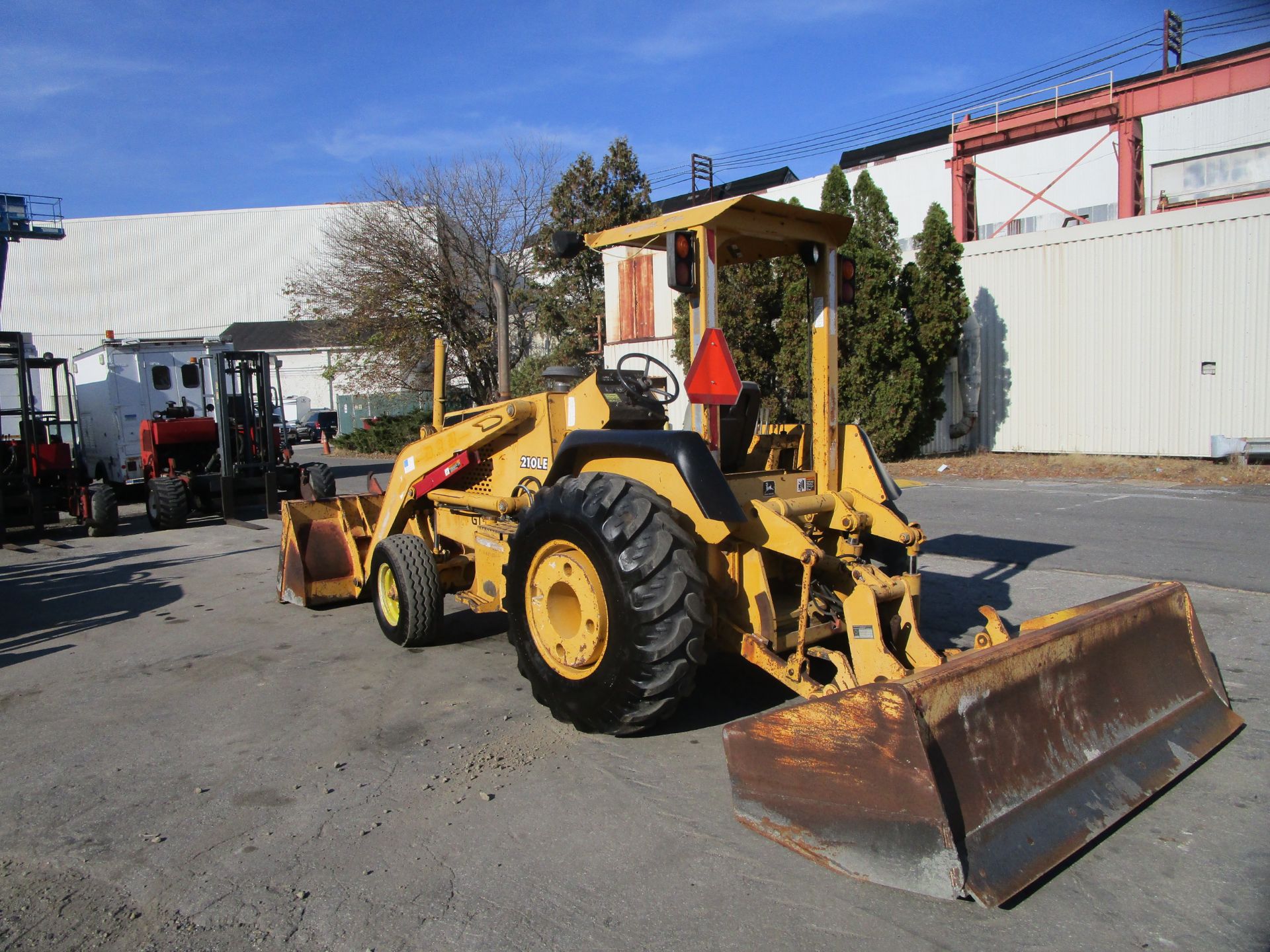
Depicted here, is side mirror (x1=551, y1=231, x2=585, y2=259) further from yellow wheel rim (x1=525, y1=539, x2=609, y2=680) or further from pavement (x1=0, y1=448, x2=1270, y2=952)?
pavement (x1=0, y1=448, x2=1270, y2=952)

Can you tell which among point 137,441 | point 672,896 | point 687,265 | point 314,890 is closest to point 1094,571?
point 687,265

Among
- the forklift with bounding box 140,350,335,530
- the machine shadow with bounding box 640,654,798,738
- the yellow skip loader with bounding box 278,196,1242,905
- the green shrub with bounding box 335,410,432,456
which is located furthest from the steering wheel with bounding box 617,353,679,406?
the green shrub with bounding box 335,410,432,456

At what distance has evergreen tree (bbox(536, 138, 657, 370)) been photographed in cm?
2923

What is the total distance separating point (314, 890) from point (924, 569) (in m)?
6.22

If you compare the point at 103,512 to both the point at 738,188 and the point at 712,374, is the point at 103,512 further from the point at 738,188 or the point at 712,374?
the point at 738,188

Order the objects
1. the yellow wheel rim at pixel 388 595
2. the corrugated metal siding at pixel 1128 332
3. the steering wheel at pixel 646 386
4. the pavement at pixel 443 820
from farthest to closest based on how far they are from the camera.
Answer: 1. the corrugated metal siding at pixel 1128 332
2. the yellow wheel rim at pixel 388 595
3. the steering wheel at pixel 646 386
4. the pavement at pixel 443 820

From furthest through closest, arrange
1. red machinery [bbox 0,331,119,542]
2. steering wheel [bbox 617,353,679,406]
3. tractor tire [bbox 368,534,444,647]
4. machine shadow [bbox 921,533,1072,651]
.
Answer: red machinery [bbox 0,331,119,542] < machine shadow [bbox 921,533,1072,651] < tractor tire [bbox 368,534,444,647] < steering wheel [bbox 617,353,679,406]

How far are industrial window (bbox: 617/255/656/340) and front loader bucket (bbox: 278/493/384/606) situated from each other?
1672 centimetres

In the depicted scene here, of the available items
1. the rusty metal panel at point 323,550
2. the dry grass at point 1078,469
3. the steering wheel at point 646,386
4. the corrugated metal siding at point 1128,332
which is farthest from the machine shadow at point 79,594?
the corrugated metal siding at point 1128,332

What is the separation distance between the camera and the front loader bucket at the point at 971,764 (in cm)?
287

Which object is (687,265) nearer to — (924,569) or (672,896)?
(672,896)

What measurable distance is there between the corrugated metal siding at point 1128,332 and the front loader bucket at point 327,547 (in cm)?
1530

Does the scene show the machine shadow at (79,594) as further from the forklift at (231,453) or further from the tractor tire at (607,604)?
the tractor tire at (607,604)

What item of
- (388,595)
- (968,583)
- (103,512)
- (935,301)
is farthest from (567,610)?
(935,301)
